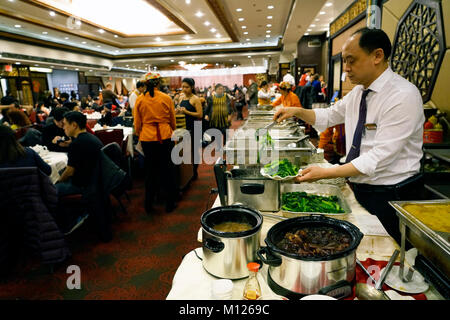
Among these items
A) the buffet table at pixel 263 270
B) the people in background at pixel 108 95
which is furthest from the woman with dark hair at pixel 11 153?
the people in background at pixel 108 95

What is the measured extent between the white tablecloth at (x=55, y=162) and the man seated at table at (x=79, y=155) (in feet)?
0.86

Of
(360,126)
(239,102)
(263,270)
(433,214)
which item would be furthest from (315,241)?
(239,102)

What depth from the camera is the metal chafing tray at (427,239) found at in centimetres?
80

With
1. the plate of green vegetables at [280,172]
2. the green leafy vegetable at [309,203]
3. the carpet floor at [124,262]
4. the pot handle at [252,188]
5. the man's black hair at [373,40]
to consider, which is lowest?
the carpet floor at [124,262]

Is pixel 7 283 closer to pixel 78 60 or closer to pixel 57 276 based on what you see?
pixel 57 276

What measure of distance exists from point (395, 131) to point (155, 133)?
2.53 meters

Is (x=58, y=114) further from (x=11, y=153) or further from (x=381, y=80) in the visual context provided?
(x=381, y=80)

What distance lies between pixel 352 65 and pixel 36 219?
2471mm

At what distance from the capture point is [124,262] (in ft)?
8.62

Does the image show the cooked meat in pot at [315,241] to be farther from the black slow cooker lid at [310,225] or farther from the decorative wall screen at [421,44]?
the decorative wall screen at [421,44]

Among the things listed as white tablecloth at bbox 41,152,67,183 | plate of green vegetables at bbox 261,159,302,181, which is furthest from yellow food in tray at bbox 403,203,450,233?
white tablecloth at bbox 41,152,67,183

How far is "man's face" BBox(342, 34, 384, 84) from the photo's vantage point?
137cm

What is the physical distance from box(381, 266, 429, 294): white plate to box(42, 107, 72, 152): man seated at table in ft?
11.8

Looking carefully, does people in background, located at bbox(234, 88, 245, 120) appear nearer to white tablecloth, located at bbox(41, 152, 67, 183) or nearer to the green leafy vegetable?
white tablecloth, located at bbox(41, 152, 67, 183)
